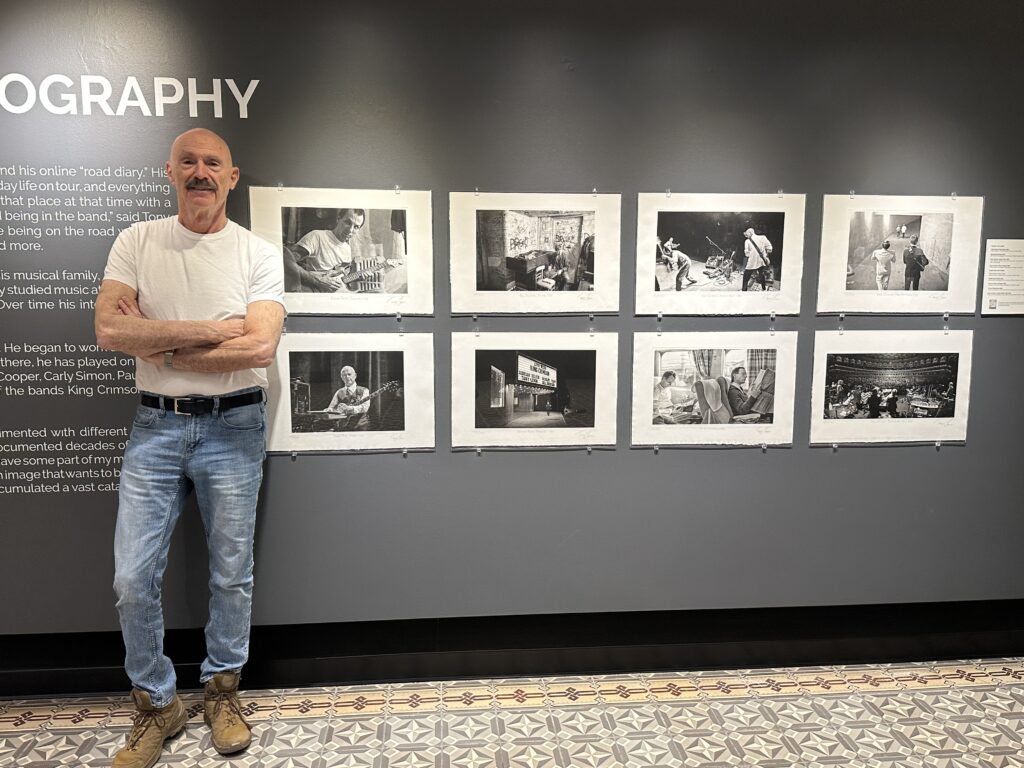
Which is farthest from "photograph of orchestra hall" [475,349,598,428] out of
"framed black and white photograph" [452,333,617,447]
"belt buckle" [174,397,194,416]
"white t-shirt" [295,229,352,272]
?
"belt buckle" [174,397,194,416]

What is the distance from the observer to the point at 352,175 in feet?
7.95

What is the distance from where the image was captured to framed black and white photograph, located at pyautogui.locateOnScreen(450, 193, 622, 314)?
8.13ft

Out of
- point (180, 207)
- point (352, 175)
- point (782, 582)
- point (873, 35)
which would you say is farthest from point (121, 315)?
point (873, 35)

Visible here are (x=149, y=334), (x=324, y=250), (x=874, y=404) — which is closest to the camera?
(x=149, y=334)

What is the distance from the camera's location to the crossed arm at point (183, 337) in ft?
6.82

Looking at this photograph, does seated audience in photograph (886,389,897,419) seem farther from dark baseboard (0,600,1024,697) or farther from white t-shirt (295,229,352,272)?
white t-shirt (295,229,352,272)

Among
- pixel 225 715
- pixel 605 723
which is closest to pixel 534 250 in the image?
pixel 605 723

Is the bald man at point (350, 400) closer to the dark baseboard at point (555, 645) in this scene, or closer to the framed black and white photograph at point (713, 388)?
the dark baseboard at point (555, 645)

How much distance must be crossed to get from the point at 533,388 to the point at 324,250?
2.88 feet

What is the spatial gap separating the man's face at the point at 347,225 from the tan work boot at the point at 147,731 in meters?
1.63

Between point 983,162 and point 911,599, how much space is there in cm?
169

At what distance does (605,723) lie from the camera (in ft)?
8.00

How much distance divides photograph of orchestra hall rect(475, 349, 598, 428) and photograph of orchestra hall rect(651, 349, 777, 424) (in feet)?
0.76

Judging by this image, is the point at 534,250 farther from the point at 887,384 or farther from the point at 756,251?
the point at 887,384
